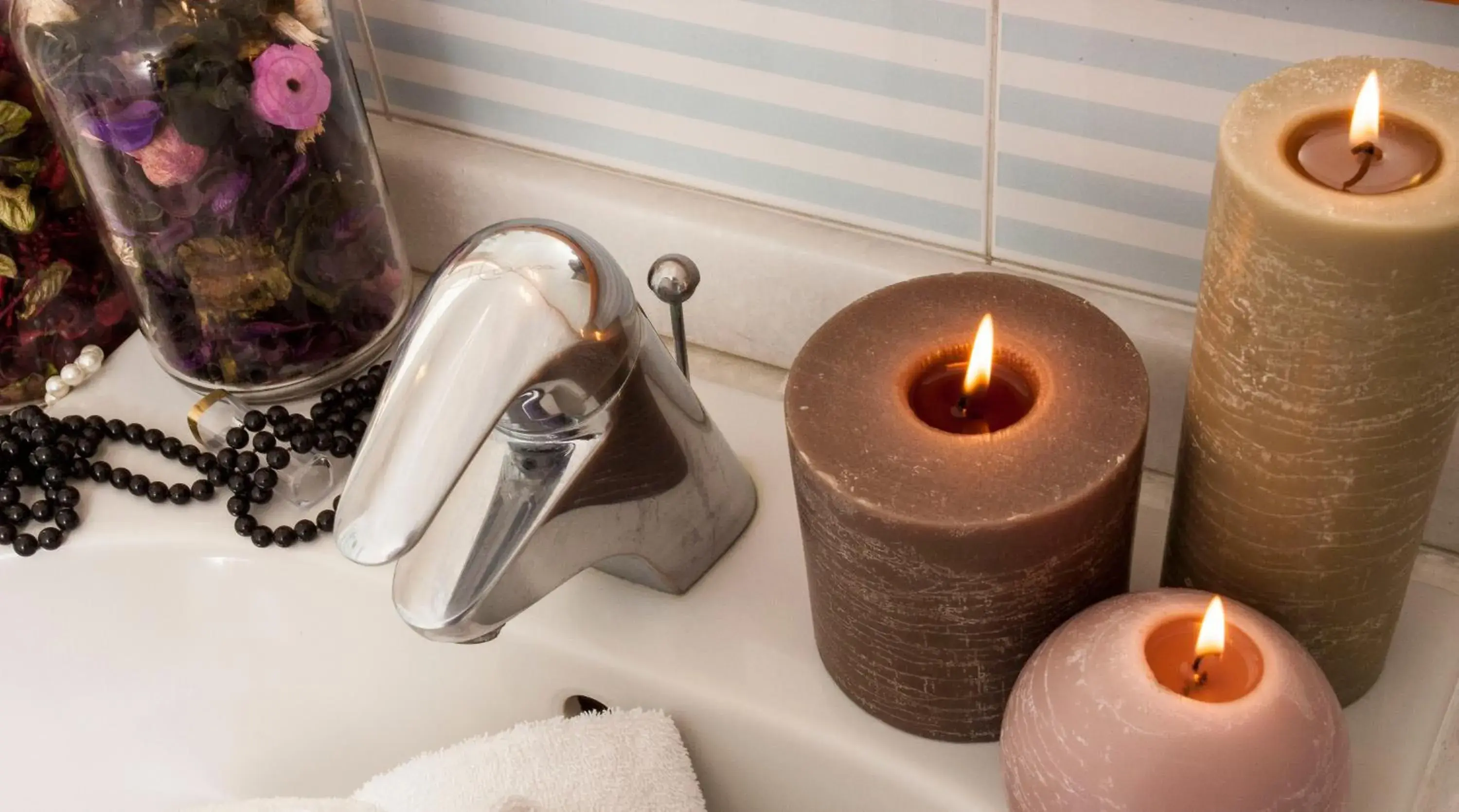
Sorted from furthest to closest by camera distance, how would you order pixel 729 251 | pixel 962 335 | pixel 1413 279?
pixel 729 251 < pixel 962 335 < pixel 1413 279

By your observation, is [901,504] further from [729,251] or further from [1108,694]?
[729,251]

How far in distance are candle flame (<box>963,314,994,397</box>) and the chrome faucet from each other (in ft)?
0.33

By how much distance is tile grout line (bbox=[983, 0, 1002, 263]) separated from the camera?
429mm

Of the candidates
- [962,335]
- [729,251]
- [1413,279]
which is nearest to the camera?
[1413,279]

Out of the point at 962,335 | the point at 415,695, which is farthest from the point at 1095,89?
the point at 415,695

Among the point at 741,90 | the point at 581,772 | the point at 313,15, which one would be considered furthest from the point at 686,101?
the point at 581,772

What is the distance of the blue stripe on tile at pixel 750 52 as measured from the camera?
1.49 ft

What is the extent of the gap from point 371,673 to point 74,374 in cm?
18

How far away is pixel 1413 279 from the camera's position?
1.02ft

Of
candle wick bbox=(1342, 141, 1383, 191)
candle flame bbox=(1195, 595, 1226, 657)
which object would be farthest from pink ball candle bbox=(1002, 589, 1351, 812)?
candle wick bbox=(1342, 141, 1383, 191)

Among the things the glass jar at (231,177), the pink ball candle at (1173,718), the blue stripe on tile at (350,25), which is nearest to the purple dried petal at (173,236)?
the glass jar at (231,177)

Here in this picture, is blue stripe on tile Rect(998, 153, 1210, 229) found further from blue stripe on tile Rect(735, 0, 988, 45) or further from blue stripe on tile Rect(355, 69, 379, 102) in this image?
blue stripe on tile Rect(355, 69, 379, 102)

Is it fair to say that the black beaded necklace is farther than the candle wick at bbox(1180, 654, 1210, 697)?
Yes

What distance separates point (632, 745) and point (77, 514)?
24 cm
